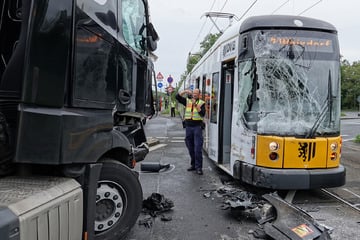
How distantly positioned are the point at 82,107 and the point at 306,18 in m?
4.35

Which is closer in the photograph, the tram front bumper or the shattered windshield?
the tram front bumper

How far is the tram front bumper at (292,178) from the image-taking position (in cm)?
555

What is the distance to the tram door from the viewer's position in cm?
742

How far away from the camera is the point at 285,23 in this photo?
5.86 m

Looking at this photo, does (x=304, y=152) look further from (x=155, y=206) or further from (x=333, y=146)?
(x=155, y=206)

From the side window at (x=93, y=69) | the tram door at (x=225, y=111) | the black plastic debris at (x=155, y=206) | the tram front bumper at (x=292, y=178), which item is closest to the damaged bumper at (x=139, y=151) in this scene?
the black plastic debris at (x=155, y=206)

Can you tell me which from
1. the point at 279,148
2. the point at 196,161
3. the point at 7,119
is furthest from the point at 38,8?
the point at 196,161

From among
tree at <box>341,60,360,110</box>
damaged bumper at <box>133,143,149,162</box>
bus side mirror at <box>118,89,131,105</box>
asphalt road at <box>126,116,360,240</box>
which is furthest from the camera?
tree at <box>341,60,360,110</box>

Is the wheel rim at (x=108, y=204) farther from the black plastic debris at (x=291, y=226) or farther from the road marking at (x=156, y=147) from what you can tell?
the road marking at (x=156, y=147)

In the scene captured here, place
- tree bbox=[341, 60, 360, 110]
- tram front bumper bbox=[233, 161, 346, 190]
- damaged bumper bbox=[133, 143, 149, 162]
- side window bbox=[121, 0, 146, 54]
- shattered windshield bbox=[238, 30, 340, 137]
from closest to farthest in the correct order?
side window bbox=[121, 0, 146, 54] → damaged bumper bbox=[133, 143, 149, 162] → tram front bumper bbox=[233, 161, 346, 190] → shattered windshield bbox=[238, 30, 340, 137] → tree bbox=[341, 60, 360, 110]

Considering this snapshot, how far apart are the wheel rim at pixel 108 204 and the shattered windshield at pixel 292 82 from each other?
2.73 m

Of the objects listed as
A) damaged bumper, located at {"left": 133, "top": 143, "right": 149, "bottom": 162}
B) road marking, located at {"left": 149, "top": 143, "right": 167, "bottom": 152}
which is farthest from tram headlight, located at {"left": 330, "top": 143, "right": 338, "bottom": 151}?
road marking, located at {"left": 149, "top": 143, "right": 167, "bottom": 152}

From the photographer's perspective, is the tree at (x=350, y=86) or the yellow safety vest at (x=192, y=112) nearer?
the yellow safety vest at (x=192, y=112)

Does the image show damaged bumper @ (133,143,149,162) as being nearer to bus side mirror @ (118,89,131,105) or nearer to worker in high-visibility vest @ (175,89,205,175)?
bus side mirror @ (118,89,131,105)
